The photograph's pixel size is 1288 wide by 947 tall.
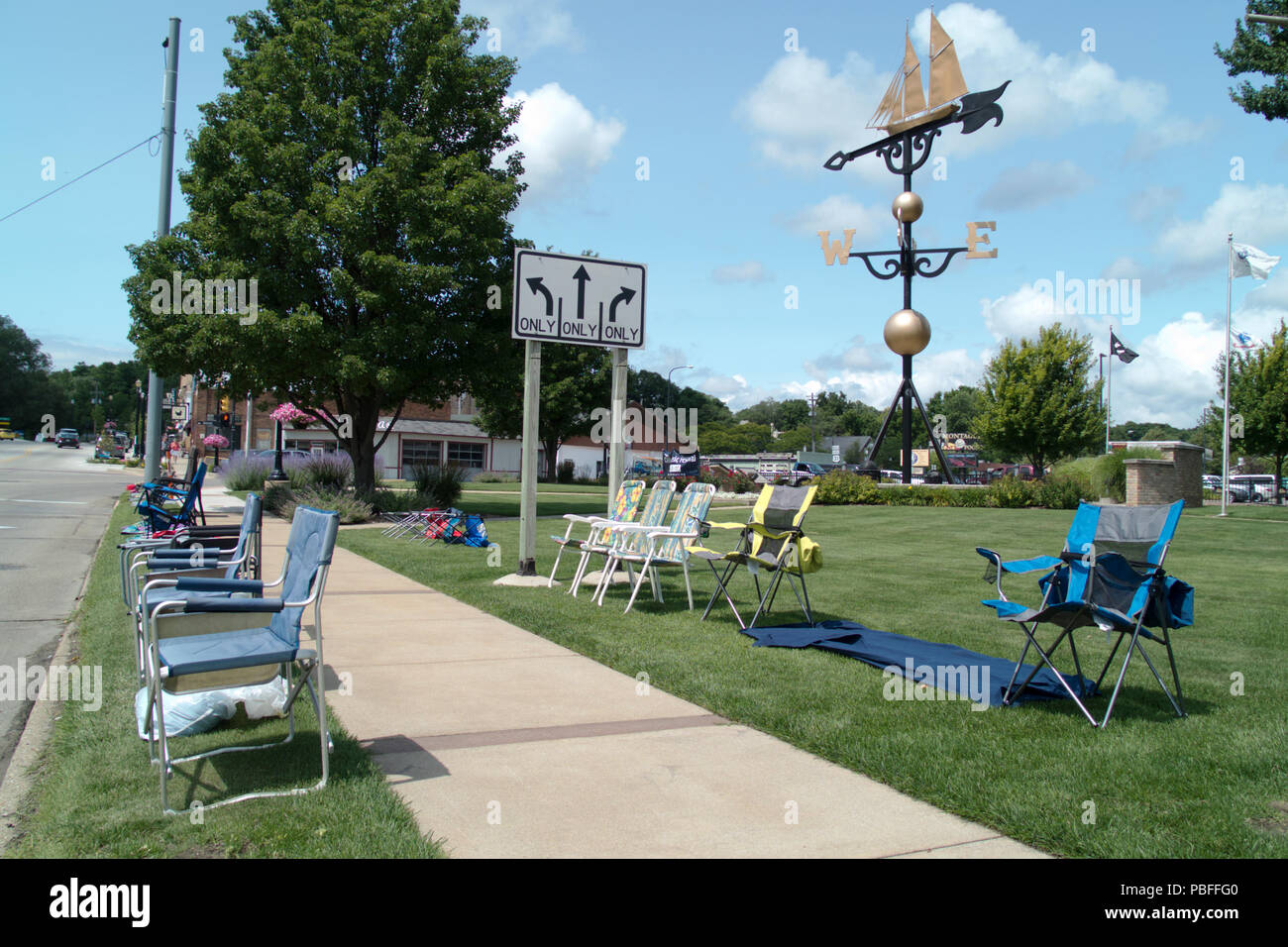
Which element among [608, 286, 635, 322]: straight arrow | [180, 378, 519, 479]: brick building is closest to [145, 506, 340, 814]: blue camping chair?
[608, 286, 635, 322]: straight arrow

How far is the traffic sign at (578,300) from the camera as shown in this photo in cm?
1056

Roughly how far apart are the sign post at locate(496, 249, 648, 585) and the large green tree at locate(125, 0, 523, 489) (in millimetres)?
10364

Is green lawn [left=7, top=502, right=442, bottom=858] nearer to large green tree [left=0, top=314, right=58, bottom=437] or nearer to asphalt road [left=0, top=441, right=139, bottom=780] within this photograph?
asphalt road [left=0, top=441, right=139, bottom=780]

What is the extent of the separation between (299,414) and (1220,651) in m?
26.5

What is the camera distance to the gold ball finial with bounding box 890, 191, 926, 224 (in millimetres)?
29375

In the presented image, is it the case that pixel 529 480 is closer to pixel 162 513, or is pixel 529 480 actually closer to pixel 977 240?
pixel 162 513

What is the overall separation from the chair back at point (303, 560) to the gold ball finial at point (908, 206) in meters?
28.4

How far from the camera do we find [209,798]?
3832 mm

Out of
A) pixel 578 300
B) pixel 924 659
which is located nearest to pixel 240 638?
pixel 924 659

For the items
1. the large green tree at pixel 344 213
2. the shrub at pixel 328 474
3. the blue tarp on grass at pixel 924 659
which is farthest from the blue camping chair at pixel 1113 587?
the shrub at pixel 328 474

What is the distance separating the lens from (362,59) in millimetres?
21781

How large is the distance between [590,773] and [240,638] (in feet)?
5.87

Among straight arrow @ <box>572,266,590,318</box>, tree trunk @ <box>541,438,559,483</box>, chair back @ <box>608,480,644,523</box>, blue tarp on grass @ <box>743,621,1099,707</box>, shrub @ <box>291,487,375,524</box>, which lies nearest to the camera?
blue tarp on grass @ <box>743,621,1099,707</box>

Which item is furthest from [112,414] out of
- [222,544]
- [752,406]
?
[222,544]
